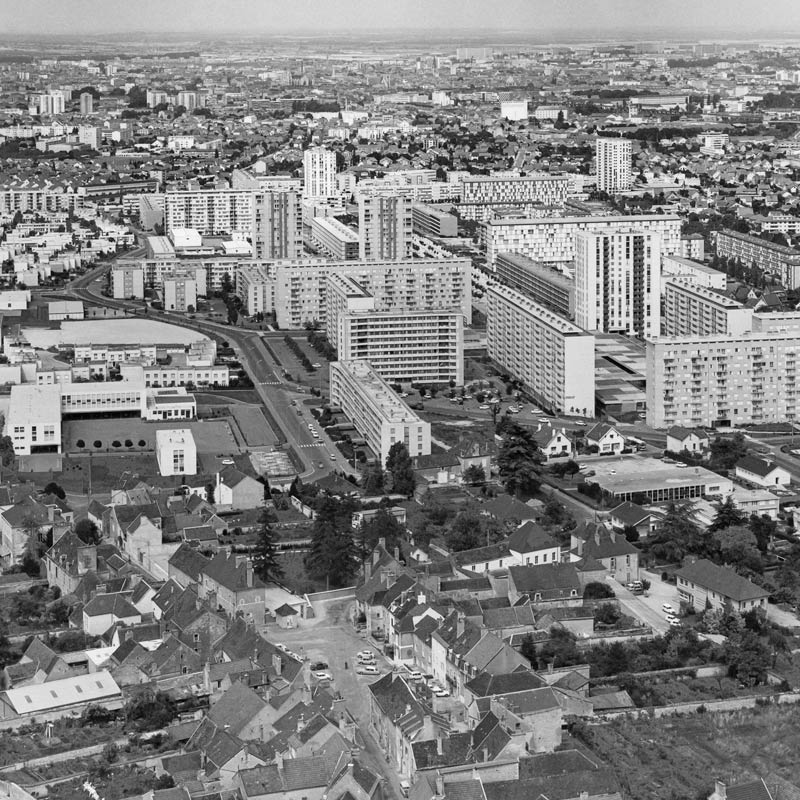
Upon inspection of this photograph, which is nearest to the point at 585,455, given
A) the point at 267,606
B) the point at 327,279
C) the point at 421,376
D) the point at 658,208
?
the point at 421,376

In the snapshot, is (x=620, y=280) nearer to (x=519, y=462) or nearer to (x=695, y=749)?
(x=519, y=462)

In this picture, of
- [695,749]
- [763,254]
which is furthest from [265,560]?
[763,254]

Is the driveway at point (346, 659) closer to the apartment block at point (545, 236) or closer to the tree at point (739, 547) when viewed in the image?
the tree at point (739, 547)

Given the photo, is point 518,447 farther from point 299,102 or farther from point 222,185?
point 299,102

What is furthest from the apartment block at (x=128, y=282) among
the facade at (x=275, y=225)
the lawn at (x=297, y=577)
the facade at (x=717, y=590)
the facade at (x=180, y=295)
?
the facade at (x=717, y=590)

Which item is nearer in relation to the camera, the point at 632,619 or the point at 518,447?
the point at 632,619

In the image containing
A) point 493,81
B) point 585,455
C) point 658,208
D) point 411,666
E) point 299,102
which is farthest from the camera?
point 493,81
